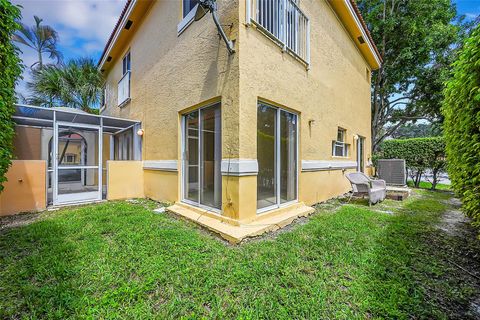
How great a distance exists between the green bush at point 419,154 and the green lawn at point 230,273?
9157mm

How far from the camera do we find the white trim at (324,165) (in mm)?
6241

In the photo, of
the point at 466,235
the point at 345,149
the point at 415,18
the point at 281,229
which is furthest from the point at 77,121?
the point at 415,18

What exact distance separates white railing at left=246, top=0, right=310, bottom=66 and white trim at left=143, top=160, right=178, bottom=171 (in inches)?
167

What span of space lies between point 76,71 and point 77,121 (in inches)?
227

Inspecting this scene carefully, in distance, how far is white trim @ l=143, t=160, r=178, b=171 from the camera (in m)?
6.21

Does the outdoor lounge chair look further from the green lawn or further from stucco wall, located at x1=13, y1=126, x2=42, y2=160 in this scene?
stucco wall, located at x1=13, y1=126, x2=42, y2=160

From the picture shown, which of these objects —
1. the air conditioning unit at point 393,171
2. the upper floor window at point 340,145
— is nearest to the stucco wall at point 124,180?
the upper floor window at point 340,145

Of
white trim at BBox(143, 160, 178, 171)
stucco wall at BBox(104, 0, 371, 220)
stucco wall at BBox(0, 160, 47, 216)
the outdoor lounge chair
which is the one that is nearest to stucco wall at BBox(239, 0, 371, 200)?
stucco wall at BBox(104, 0, 371, 220)

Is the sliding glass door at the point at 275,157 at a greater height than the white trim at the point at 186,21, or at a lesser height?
lesser

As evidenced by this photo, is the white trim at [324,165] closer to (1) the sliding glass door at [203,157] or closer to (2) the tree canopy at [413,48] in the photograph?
(1) the sliding glass door at [203,157]

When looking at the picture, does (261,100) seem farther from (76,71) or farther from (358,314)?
(76,71)

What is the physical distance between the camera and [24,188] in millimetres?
5816

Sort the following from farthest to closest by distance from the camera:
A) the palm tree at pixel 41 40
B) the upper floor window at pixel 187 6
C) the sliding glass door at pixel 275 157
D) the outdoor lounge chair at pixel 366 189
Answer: the palm tree at pixel 41 40, the outdoor lounge chair at pixel 366 189, the upper floor window at pixel 187 6, the sliding glass door at pixel 275 157

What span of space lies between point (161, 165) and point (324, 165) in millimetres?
5648
